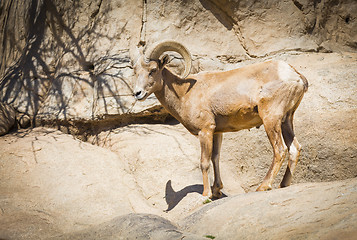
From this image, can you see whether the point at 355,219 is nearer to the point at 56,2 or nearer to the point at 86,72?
the point at 86,72

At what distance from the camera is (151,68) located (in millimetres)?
7223

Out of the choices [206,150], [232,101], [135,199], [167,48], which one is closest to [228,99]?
[232,101]

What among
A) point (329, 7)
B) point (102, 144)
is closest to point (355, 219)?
point (102, 144)

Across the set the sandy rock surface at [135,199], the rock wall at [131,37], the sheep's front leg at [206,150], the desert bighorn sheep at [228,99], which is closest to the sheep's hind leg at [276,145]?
the desert bighorn sheep at [228,99]

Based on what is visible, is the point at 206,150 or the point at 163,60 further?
the point at 163,60

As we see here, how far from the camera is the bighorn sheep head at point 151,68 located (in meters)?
7.14

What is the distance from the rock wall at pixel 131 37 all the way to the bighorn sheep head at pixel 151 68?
2799 millimetres

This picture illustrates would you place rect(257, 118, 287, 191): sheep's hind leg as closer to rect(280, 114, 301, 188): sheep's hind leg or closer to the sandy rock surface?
rect(280, 114, 301, 188): sheep's hind leg

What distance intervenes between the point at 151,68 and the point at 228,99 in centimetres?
168

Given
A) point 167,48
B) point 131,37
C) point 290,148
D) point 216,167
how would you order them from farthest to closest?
point 131,37, point 216,167, point 167,48, point 290,148

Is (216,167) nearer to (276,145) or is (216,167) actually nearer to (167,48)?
(276,145)

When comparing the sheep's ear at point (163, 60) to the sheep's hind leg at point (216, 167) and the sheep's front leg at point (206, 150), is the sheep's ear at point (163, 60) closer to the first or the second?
the sheep's front leg at point (206, 150)

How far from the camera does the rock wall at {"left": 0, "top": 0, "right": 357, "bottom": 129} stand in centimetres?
1024

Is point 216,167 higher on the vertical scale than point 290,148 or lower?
lower
